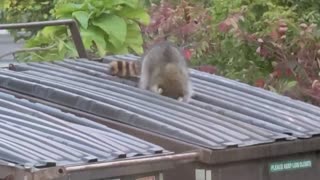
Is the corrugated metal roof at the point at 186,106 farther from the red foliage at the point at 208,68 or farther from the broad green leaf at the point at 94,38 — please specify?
the red foliage at the point at 208,68

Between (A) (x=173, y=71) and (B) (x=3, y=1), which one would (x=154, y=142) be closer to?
(A) (x=173, y=71)

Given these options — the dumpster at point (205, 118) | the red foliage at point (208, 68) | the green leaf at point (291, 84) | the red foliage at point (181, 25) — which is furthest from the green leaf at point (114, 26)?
the dumpster at point (205, 118)

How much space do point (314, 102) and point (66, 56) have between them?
6.32 feet

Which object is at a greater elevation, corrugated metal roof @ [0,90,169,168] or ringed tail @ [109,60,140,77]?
ringed tail @ [109,60,140,77]

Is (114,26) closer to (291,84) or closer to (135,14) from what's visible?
(135,14)

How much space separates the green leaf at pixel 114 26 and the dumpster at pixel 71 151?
3.09 m

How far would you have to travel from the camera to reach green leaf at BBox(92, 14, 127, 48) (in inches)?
302

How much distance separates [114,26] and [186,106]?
2.82 metres

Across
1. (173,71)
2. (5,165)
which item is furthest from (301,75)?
(5,165)

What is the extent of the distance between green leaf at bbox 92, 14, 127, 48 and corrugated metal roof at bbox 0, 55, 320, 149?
180cm

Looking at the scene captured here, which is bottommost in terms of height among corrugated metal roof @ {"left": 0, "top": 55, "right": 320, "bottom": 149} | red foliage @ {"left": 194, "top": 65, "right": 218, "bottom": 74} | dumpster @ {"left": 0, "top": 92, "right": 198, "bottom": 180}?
dumpster @ {"left": 0, "top": 92, "right": 198, "bottom": 180}

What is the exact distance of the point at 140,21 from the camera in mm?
8078

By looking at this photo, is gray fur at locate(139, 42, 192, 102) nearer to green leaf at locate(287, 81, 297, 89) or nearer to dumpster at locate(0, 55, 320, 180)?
dumpster at locate(0, 55, 320, 180)

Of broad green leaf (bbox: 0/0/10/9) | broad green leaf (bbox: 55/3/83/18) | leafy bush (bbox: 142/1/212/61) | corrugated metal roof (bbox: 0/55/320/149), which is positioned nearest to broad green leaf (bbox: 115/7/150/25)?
broad green leaf (bbox: 55/3/83/18)
